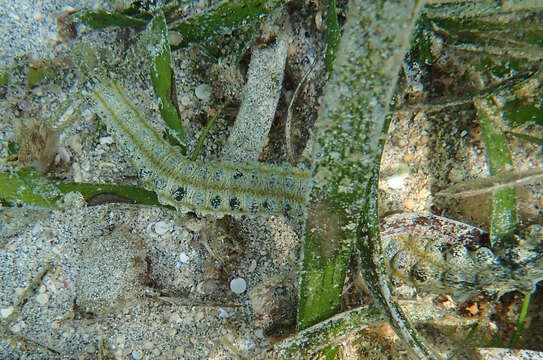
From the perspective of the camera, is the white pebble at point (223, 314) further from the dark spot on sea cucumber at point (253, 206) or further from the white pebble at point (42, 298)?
the white pebble at point (42, 298)

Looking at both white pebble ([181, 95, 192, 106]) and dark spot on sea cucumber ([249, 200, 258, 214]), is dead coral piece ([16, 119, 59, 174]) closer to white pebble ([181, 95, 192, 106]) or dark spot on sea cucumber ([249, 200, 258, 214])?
white pebble ([181, 95, 192, 106])

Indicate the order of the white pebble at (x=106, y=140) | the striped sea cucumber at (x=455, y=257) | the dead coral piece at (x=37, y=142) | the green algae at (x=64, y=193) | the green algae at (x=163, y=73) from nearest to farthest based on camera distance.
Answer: the striped sea cucumber at (x=455, y=257) < the green algae at (x=163, y=73) < the green algae at (x=64, y=193) < the dead coral piece at (x=37, y=142) < the white pebble at (x=106, y=140)

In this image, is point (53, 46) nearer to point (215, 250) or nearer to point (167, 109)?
point (167, 109)

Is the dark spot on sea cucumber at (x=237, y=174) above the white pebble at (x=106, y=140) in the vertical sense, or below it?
below

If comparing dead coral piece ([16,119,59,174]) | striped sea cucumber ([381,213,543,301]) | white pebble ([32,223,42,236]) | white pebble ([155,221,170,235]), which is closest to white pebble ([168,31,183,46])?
dead coral piece ([16,119,59,174])

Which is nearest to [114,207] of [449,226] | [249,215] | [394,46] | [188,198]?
[188,198]

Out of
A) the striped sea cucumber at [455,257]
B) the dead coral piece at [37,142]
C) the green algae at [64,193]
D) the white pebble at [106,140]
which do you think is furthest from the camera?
the white pebble at [106,140]

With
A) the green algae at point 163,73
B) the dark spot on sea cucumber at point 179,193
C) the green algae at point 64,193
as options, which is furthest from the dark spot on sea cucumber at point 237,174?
the green algae at point 64,193
